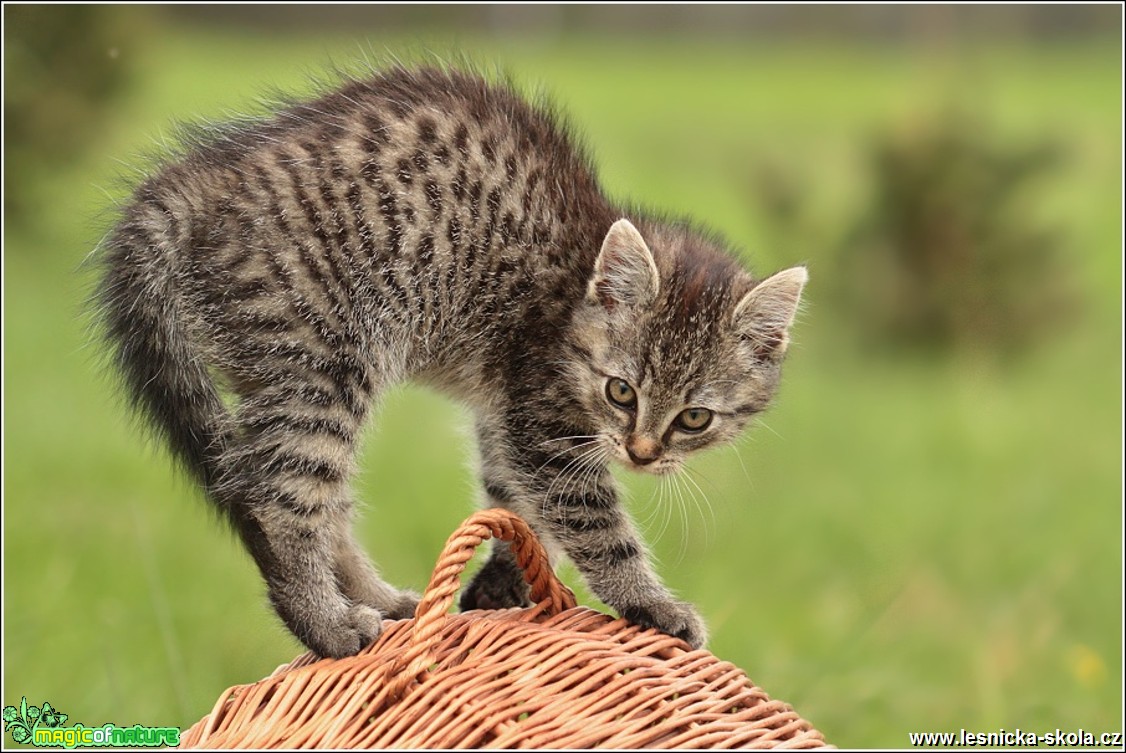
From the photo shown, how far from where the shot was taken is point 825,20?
1401 cm

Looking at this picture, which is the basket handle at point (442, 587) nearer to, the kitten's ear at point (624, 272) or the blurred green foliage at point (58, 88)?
the kitten's ear at point (624, 272)

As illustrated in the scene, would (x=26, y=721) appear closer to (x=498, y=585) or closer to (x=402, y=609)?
(x=402, y=609)

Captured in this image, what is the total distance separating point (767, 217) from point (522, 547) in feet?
18.9

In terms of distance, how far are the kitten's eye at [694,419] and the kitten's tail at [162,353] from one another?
3.87 ft

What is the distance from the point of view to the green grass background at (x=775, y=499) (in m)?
4.49

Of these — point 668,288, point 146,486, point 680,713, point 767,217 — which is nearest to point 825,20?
point 767,217

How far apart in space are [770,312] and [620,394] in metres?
0.46

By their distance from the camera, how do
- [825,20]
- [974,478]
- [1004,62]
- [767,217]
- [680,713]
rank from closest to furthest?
[680,713] → [974,478] → [767,217] → [1004,62] → [825,20]

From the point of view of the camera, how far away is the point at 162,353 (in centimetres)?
318

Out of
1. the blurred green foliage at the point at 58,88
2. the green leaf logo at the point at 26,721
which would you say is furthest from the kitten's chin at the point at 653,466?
the blurred green foliage at the point at 58,88

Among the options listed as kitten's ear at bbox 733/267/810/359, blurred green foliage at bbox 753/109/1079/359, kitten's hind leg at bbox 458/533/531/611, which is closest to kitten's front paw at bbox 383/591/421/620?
kitten's hind leg at bbox 458/533/531/611

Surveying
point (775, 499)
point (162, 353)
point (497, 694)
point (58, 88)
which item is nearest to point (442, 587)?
point (497, 694)

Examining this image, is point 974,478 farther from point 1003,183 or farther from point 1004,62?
point 1004,62

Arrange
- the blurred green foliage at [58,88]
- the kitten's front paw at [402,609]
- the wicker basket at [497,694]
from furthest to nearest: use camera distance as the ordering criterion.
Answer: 1. the blurred green foliage at [58,88]
2. the kitten's front paw at [402,609]
3. the wicker basket at [497,694]
